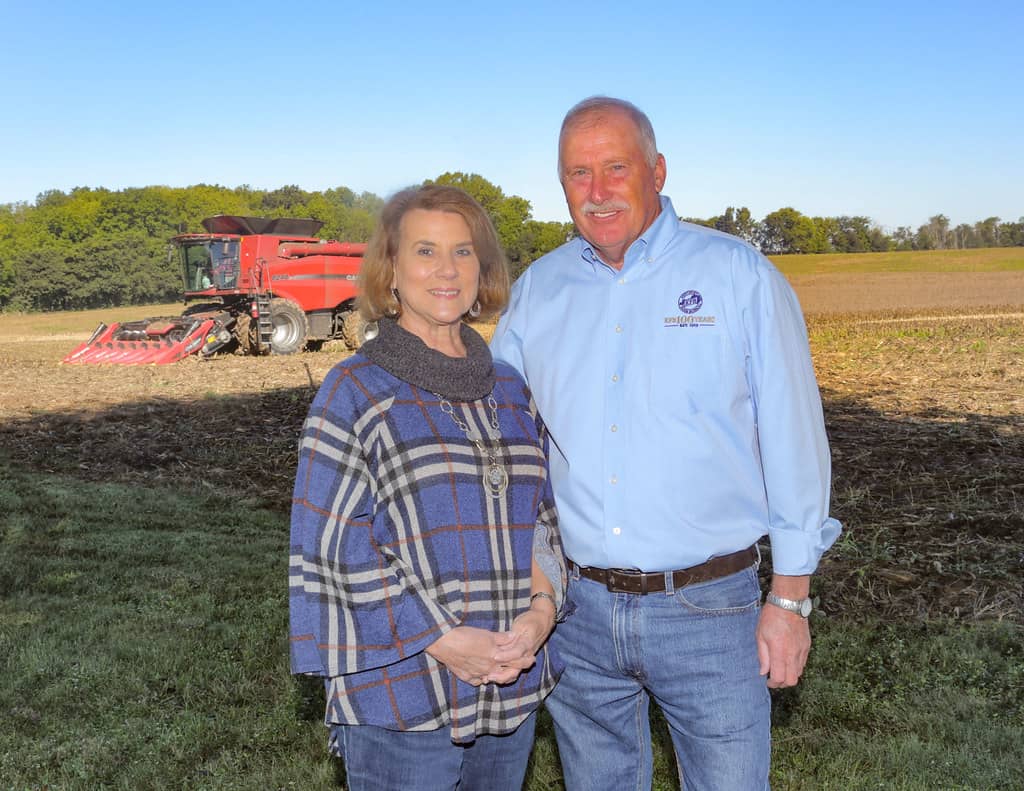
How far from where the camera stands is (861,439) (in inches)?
396

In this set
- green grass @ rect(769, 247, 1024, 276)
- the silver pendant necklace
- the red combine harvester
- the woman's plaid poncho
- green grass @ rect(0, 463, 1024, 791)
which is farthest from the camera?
green grass @ rect(769, 247, 1024, 276)

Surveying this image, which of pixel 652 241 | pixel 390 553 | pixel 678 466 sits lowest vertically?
pixel 390 553

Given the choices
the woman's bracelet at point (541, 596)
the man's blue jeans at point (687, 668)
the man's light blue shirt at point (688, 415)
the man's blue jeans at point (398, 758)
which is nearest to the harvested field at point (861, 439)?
the man's blue jeans at point (687, 668)

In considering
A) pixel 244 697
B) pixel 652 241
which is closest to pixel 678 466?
pixel 652 241

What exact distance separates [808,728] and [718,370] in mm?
2550

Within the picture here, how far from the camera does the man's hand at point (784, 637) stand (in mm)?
2232

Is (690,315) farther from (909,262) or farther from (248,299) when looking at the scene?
(909,262)

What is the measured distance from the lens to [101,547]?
719 cm

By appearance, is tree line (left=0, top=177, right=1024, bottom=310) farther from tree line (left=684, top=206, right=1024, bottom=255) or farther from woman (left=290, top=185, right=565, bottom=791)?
woman (left=290, top=185, right=565, bottom=791)

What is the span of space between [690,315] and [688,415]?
0.24 metres

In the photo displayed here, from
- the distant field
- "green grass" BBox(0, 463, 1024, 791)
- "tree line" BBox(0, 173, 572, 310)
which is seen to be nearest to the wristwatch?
"green grass" BBox(0, 463, 1024, 791)

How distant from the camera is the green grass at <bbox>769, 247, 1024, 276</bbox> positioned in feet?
201

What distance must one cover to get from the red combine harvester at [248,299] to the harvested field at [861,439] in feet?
2.88

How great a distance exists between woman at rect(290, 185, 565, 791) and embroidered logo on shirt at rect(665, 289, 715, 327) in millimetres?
447
